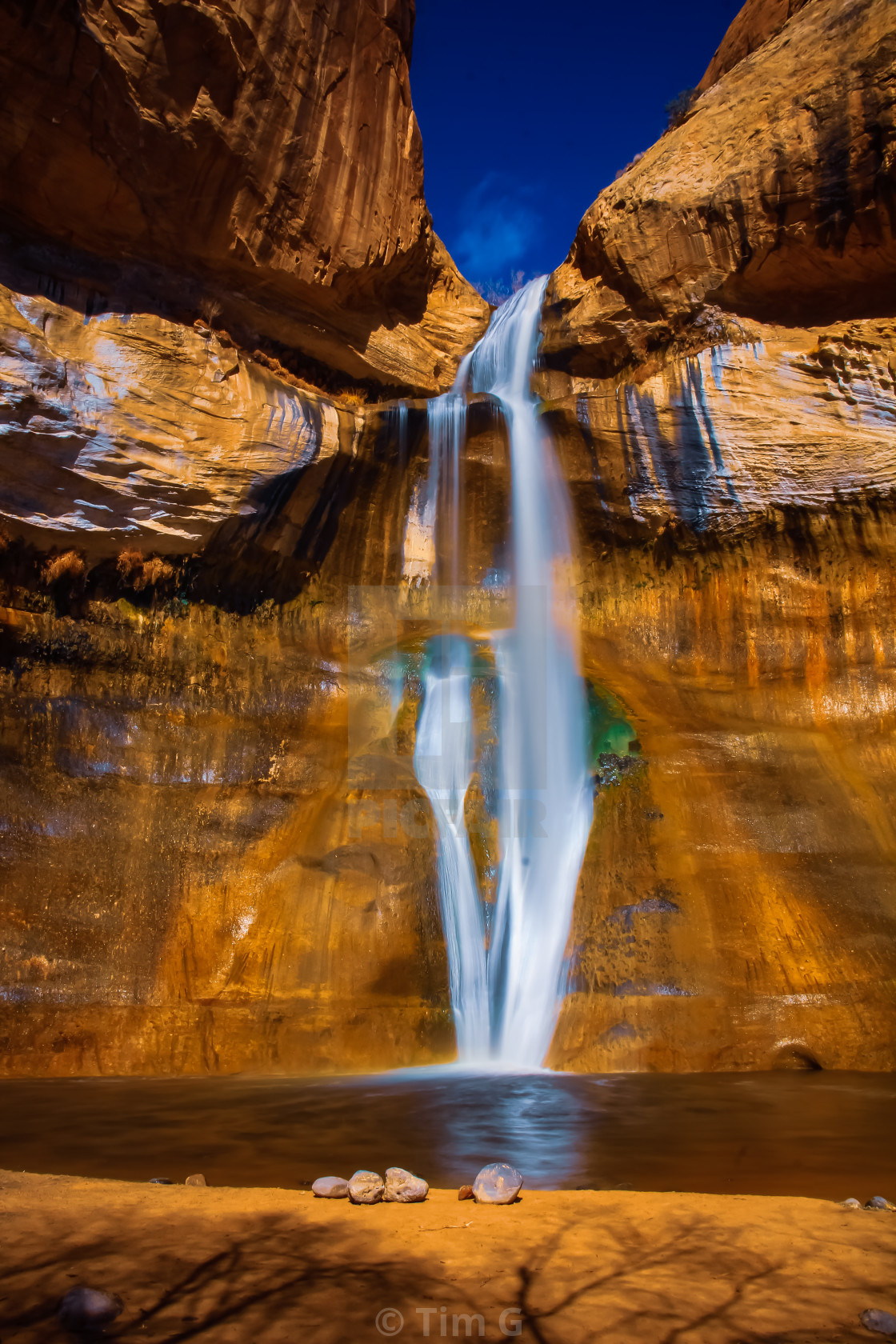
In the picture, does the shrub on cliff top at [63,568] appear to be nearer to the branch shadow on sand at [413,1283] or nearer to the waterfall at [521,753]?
the waterfall at [521,753]

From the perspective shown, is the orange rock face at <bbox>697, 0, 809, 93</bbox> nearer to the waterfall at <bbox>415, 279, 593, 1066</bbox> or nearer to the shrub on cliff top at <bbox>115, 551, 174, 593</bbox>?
the waterfall at <bbox>415, 279, 593, 1066</bbox>

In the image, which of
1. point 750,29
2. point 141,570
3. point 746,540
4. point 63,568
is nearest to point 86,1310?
point 63,568

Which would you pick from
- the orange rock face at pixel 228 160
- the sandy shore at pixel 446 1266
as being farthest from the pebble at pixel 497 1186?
the orange rock face at pixel 228 160

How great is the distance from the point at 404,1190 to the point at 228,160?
941 cm

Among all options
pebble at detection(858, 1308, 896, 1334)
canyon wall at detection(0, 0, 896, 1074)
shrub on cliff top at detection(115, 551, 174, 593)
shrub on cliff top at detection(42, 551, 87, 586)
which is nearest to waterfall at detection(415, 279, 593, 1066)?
canyon wall at detection(0, 0, 896, 1074)

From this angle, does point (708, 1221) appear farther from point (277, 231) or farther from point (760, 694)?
point (277, 231)

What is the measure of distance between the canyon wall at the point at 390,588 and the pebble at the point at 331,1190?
189 inches

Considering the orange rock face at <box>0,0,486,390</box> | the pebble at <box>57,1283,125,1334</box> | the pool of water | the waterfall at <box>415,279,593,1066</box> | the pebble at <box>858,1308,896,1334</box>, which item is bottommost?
the pool of water

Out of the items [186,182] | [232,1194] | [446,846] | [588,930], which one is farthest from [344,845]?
[186,182]

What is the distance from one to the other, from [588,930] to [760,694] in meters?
3.52

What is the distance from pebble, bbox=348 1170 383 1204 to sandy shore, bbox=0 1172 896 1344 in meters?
0.06

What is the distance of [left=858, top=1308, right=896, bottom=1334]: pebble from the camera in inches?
72.2

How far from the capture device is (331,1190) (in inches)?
117

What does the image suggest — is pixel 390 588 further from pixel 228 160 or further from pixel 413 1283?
pixel 413 1283
